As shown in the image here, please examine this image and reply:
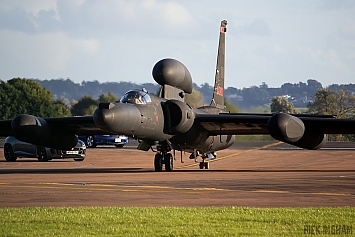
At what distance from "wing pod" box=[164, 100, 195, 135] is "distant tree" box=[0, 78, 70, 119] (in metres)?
81.9

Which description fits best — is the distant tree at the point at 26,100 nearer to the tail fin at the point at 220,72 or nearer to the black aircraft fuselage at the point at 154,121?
the tail fin at the point at 220,72

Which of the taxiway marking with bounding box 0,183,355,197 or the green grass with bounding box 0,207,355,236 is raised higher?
the green grass with bounding box 0,207,355,236

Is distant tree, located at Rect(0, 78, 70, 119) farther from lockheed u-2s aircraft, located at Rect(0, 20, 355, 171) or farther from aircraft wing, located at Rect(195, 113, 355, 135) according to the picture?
aircraft wing, located at Rect(195, 113, 355, 135)

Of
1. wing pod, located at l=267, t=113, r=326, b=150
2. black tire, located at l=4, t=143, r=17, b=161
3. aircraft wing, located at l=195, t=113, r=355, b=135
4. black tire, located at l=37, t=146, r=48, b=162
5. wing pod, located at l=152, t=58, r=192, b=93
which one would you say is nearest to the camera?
wing pod, located at l=267, t=113, r=326, b=150

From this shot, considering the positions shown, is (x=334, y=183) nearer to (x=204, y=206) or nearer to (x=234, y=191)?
(x=234, y=191)

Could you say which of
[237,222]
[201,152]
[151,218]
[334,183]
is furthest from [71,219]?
[201,152]

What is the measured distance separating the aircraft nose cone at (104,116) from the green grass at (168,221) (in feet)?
34.9

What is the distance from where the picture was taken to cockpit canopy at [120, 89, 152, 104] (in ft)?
86.2

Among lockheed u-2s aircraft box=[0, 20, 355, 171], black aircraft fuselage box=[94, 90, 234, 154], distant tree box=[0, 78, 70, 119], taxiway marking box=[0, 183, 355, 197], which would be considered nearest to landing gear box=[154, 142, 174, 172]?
lockheed u-2s aircraft box=[0, 20, 355, 171]

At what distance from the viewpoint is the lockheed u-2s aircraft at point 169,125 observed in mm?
24562

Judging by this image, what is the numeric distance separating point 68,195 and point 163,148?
1236 centimetres

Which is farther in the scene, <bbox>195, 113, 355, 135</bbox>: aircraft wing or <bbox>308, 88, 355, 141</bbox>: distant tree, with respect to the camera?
<bbox>308, 88, 355, 141</bbox>: distant tree

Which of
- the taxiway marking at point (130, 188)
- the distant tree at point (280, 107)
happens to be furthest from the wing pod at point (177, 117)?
the distant tree at point (280, 107)

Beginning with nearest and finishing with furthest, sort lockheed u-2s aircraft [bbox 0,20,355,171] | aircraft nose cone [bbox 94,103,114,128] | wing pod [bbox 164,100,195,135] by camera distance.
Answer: aircraft nose cone [bbox 94,103,114,128] < lockheed u-2s aircraft [bbox 0,20,355,171] < wing pod [bbox 164,100,195,135]
